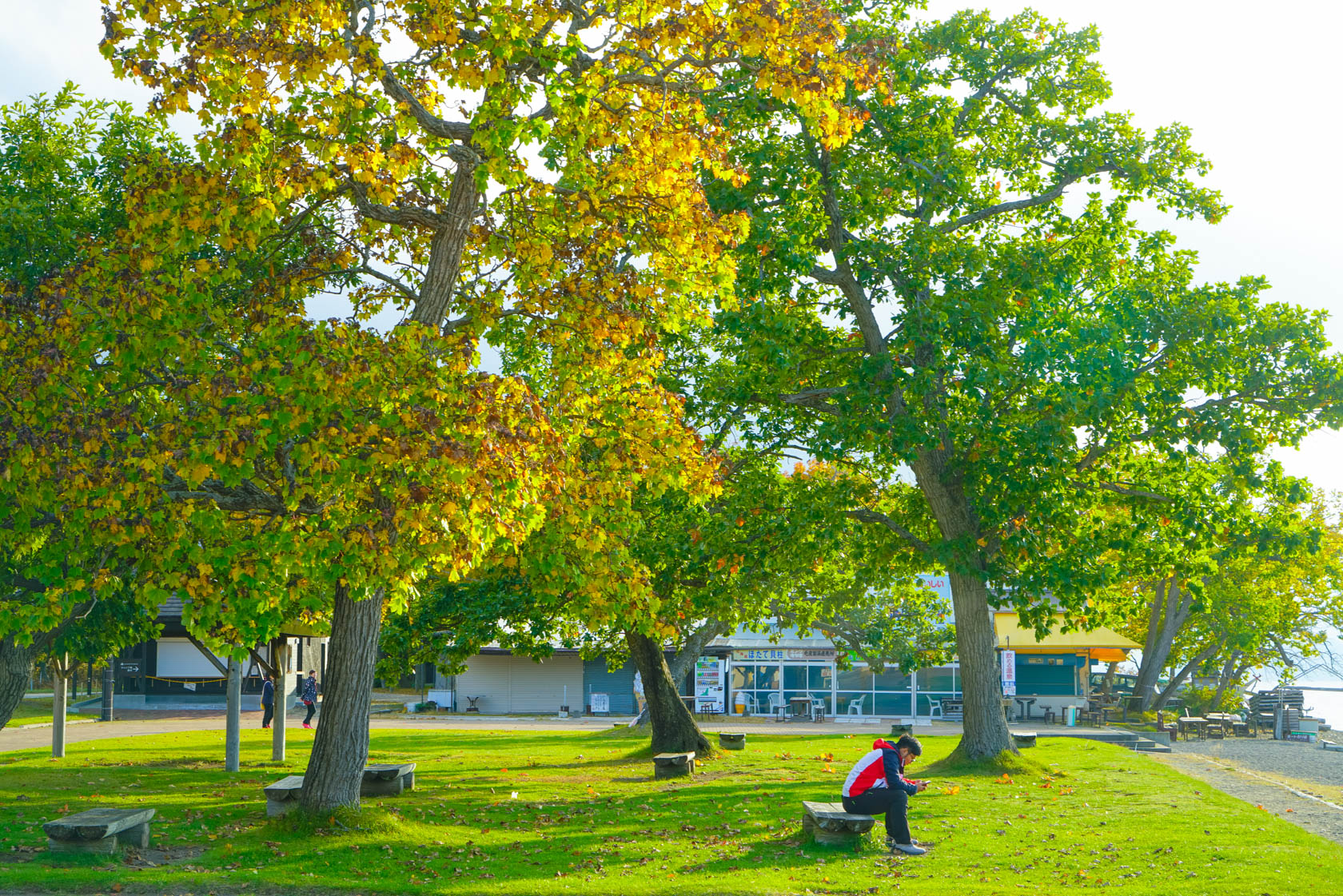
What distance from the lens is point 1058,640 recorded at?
1543 inches

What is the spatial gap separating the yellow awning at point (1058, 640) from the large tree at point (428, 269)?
87.0 feet

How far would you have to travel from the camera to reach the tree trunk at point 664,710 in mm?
22297

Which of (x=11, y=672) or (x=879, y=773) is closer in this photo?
(x=879, y=773)

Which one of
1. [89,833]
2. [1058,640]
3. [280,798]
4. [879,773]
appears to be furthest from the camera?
[1058,640]

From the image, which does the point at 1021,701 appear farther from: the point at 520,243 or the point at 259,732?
the point at 520,243

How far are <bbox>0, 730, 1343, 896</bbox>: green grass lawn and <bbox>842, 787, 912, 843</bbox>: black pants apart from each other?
0.29m

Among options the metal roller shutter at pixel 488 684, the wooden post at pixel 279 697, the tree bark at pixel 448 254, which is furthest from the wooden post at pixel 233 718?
the metal roller shutter at pixel 488 684

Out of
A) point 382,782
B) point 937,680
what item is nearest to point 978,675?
point 382,782

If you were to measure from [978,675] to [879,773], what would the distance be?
8.38m

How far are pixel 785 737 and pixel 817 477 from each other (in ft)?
38.2

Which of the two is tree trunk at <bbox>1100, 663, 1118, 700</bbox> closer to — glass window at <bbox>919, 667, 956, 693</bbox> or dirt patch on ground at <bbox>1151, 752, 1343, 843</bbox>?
glass window at <bbox>919, 667, 956, 693</bbox>

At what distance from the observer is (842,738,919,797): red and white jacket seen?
453 inches

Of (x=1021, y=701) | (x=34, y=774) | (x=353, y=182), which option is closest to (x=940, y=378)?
(x=353, y=182)

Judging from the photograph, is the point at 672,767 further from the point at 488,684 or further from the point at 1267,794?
the point at 488,684
